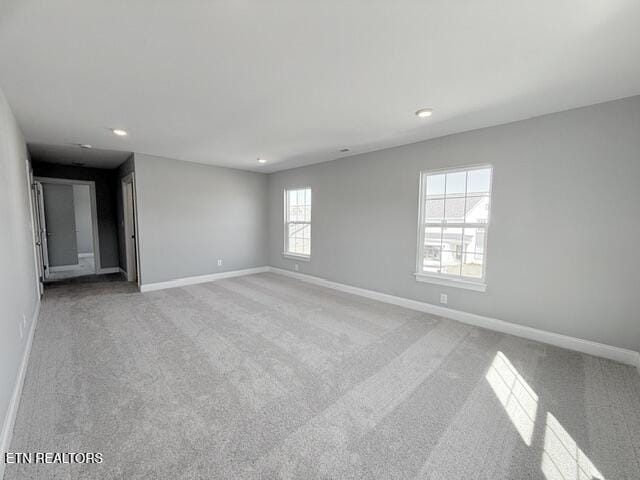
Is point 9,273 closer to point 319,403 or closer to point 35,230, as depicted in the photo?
point 319,403

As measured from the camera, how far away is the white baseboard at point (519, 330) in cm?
246

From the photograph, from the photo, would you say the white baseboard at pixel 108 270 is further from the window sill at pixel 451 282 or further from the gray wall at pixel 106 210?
the window sill at pixel 451 282

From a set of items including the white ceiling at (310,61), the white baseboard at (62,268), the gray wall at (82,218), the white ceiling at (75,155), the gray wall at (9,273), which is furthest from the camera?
the gray wall at (82,218)

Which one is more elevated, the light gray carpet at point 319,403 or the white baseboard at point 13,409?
the white baseboard at point 13,409

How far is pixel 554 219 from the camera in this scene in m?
2.71

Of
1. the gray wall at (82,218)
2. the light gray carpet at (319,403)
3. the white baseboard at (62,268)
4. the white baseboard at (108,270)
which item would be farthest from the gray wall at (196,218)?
the gray wall at (82,218)

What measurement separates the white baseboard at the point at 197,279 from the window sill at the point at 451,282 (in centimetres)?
379

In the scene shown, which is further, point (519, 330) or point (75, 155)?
point (75, 155)

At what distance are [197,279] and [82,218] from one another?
18.9 feet

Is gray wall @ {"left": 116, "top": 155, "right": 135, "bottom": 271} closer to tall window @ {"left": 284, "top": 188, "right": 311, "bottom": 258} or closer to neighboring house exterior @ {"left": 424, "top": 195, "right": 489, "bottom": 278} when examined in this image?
tall window @ {"left": 284, "top": 188, "right": 311, "bottom": 258}

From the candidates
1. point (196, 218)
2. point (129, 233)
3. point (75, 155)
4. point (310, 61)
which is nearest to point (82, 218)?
point (129, 233)

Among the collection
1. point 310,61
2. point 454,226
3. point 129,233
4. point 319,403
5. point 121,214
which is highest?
point 310,61

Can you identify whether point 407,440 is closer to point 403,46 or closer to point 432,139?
point 403,46

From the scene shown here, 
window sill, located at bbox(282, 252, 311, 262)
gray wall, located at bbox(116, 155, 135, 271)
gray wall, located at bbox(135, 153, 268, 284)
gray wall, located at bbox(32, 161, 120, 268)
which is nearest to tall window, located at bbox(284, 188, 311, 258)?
window sill, located at bbox(282, 252, 311, 262)
